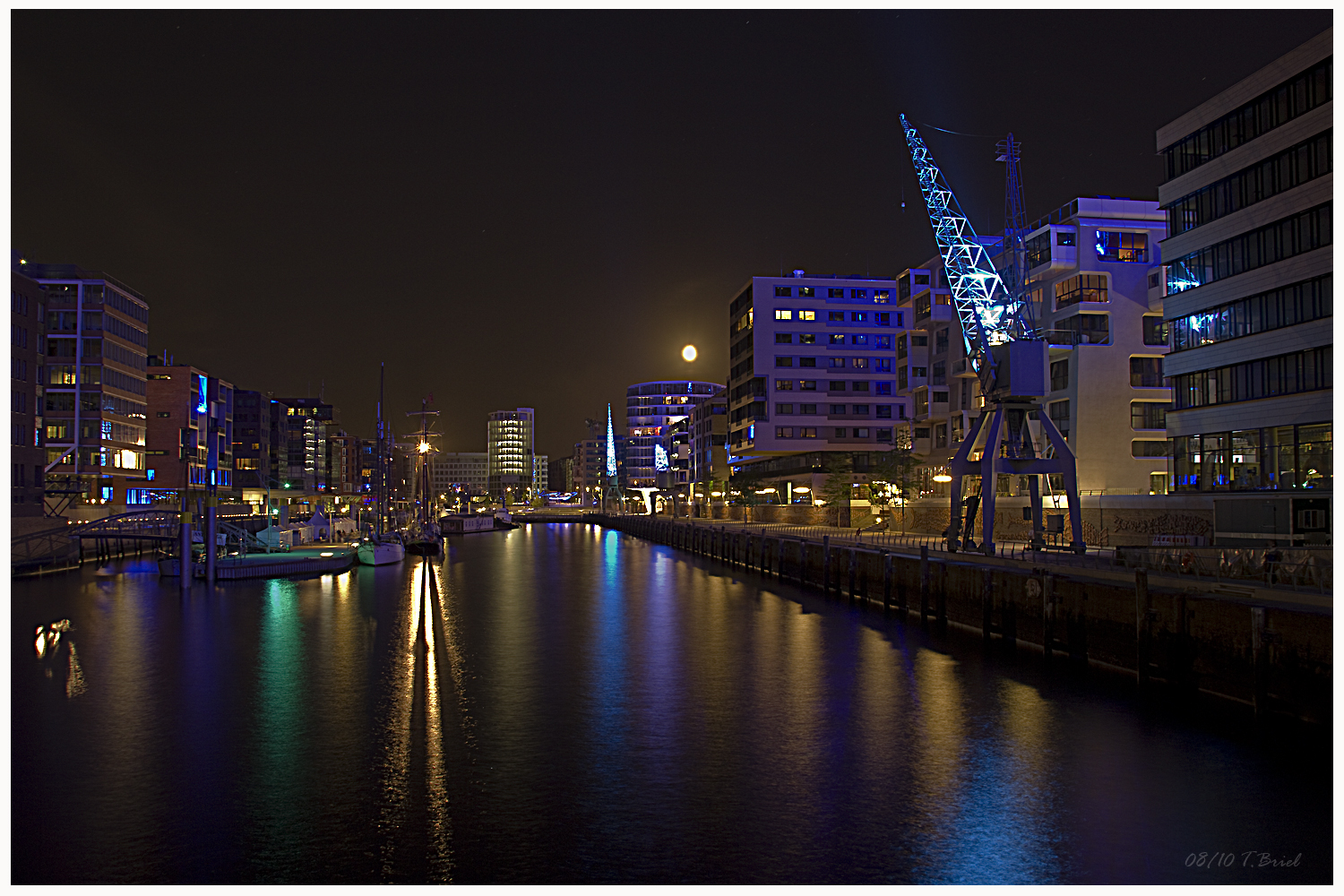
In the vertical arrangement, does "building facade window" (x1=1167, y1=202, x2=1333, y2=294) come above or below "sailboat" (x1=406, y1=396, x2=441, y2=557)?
above

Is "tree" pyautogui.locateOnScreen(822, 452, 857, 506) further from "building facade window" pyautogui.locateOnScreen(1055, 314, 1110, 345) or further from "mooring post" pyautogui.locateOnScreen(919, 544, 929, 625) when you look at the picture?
"mooring post" pyautogui.locateOnScreen(919, 544, 929, 625)

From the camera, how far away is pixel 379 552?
84000mm

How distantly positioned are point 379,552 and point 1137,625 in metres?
67.9

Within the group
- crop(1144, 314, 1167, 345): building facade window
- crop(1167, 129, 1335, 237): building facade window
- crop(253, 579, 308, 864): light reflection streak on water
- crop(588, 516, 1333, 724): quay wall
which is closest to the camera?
crop(253, 579, 308, 864): light reflection streak on water

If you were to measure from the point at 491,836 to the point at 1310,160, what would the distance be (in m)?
55.5

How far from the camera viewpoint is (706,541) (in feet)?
319

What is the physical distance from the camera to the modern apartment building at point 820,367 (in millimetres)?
122562

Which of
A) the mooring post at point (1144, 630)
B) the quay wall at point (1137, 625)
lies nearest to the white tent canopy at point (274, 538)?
the quay wall at point (1137, 625)

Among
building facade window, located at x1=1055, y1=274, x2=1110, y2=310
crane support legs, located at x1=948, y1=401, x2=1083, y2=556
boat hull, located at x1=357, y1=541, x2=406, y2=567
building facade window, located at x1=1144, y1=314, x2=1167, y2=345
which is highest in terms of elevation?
building facade window, located at x1=1055, y1=274, x2=1110, y2=310

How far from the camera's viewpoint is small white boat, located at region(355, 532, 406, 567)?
274 ft

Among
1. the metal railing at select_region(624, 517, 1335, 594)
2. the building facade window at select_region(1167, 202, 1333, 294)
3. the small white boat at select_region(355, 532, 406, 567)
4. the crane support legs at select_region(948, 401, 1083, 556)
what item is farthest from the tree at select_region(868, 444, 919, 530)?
the metal railing at select_region(624, 517, 1335, 594)

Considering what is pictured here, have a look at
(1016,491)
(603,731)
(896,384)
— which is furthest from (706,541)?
(603,731)

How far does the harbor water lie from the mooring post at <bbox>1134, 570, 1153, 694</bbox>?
120cm

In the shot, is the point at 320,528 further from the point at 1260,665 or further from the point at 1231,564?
the point at 1260,665
